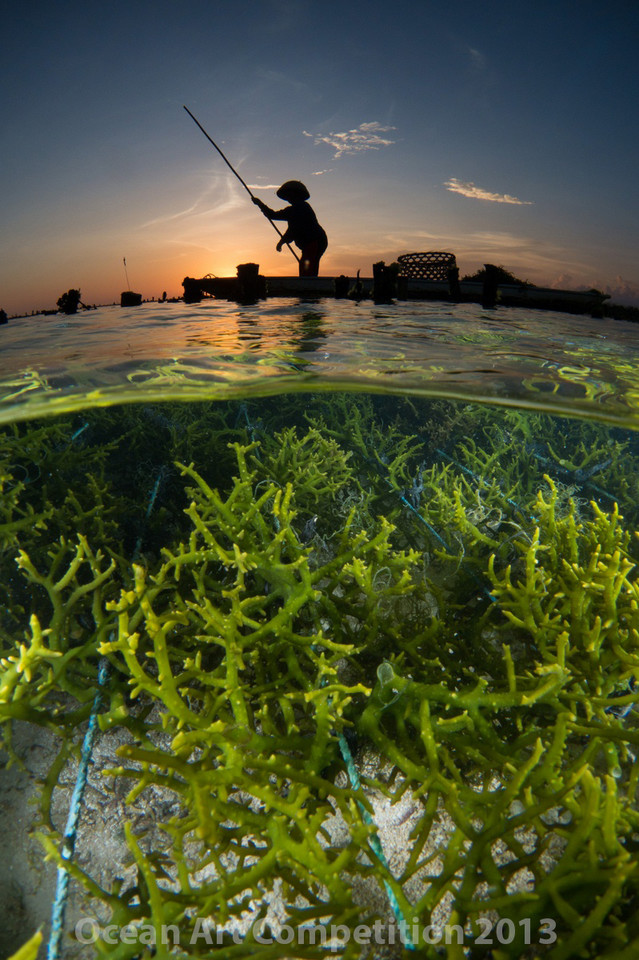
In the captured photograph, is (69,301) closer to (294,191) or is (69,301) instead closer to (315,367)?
(294,191)

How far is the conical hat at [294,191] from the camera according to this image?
412 inches

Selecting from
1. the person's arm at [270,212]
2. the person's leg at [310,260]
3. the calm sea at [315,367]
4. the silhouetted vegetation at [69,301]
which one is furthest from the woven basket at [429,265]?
the silhouetted vegetation at [69,301]

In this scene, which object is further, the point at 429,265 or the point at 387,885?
the point at 429,265

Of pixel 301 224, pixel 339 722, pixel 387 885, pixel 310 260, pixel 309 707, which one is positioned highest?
pixel 301 224

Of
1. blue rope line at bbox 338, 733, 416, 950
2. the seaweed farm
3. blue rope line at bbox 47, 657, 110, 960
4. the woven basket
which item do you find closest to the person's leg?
the woven basket

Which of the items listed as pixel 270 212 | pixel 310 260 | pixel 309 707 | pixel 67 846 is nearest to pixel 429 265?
pixel 310 260

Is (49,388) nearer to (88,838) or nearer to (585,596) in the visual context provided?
(88,838)

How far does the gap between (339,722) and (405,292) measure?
11734 millimetres

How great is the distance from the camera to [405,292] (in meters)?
11.7

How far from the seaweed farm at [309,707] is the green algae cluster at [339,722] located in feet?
0.06

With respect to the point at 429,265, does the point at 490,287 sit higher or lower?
lower

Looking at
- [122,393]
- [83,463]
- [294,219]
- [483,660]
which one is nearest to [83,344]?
[122,393]

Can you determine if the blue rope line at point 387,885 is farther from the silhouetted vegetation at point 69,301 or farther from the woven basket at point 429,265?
the woven basket at point 429,265

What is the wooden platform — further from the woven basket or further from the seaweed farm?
the seaweed farm
